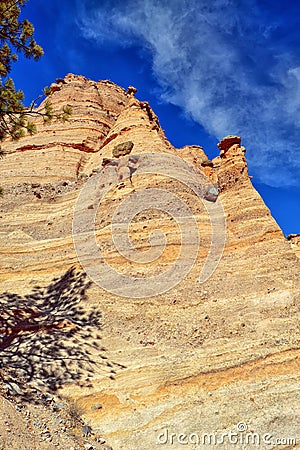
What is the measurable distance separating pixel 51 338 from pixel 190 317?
14.1 feet

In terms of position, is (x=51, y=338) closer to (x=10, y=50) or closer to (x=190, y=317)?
(x=190, y=317)

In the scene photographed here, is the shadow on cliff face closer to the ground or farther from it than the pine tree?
closer to the ground

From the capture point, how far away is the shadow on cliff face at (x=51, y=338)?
880 cm

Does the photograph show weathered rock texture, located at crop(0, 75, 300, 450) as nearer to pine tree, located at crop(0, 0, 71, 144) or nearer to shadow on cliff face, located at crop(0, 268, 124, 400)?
shadow on cliff face, located at crop(0, 268, 124, 400)

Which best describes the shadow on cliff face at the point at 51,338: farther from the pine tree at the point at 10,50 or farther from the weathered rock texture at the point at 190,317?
the pine tree at the point at 10,50

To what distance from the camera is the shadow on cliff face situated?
8.80 metres

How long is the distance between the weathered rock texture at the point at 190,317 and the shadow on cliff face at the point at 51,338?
37 cm

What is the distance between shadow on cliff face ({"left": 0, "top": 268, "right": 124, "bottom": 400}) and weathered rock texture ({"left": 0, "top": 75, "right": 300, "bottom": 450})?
371 millimetres

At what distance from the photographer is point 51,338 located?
10.1 metres

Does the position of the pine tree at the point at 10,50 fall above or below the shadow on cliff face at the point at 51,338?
above

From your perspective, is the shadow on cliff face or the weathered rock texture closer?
the weathered rock texture

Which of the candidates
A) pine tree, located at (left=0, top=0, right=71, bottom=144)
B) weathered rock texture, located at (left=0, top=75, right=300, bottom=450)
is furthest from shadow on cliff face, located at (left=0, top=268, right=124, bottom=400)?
pine tree, located at (left=0, top=0, right=71, bottom=144)

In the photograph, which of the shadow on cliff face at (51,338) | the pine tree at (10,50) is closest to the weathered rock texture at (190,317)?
the shadow on cliff face at (51,338)

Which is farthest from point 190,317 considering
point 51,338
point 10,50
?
point 10,50
